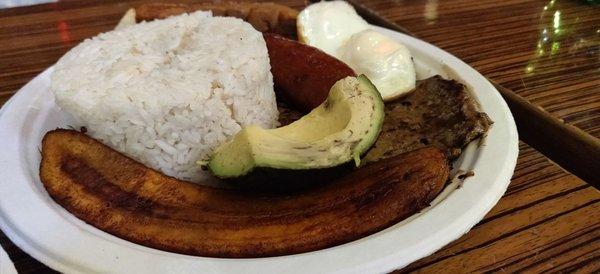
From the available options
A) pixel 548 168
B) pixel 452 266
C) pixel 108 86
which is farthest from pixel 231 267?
pixel 548 168

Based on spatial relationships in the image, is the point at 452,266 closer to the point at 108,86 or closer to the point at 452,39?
the point at 108,86

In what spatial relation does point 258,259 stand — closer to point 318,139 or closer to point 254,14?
point 318,139

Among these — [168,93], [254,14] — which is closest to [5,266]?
[168,93]

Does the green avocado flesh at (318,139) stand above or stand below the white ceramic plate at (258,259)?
above

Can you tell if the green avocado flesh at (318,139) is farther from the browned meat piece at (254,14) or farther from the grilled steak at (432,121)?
the browned meat piece at (254,14)

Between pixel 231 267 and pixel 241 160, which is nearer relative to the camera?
pixel 231 267

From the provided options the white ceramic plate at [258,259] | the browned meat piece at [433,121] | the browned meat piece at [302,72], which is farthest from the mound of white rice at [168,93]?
the browned meat piece at [433,121]

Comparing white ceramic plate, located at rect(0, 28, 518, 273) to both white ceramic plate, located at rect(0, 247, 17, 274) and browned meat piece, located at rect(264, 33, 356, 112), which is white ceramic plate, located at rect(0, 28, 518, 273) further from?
browned meat piece, located at rect(264, 33, 356, 112)

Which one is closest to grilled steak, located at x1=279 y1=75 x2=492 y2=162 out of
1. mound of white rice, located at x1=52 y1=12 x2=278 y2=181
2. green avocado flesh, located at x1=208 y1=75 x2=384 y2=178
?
green avocado flesh, located at x1=208 y1=75 x2=384 y2=178
